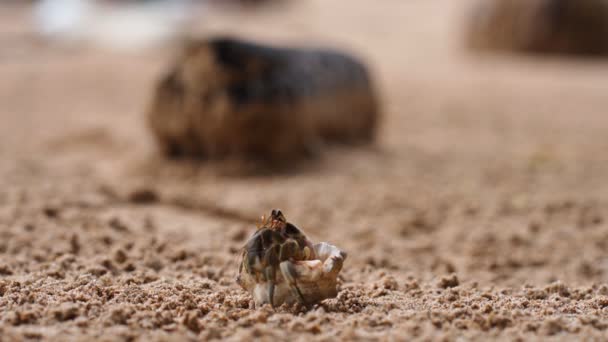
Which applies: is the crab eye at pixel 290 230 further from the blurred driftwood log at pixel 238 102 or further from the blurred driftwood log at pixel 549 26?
the blurred driftwood log at pixel 549 26

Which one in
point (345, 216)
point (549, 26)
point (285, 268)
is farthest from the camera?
point (549, 26)

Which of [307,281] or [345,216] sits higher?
[307,281]

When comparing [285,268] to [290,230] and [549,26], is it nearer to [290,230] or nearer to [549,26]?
[290,230]

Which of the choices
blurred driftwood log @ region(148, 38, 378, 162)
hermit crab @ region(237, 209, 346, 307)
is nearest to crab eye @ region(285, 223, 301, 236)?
hermit crab @ region(237, 209, 346, 307)

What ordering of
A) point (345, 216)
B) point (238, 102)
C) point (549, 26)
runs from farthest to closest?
point (549, 26) < point (238, 102) < point (345, 216)

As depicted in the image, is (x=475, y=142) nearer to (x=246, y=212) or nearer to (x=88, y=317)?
(x=246, y=212)

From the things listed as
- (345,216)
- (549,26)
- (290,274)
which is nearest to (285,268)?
(290,274)

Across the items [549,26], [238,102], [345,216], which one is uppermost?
[549,26]

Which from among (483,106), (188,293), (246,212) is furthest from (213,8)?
(188,293)
